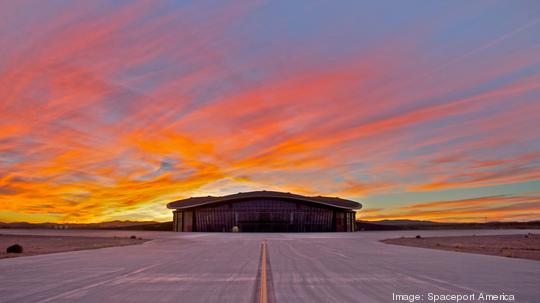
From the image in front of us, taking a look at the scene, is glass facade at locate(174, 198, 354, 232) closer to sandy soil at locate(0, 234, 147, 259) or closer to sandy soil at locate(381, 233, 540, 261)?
sandy soil at locate(0, 234, 147, 259)

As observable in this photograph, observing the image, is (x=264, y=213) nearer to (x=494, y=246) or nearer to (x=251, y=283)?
(x=494, y=246)

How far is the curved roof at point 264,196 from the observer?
122812 millimetres

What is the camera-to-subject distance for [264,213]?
124 metres

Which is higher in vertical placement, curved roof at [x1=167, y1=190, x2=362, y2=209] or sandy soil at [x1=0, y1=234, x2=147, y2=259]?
curved roof at [x1=167, y1=190, x2=362, y2=209]

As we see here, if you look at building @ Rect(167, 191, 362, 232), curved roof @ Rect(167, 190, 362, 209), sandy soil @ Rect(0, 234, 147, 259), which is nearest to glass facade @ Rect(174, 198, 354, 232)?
building @ Rect(167, 191, 362, 232)

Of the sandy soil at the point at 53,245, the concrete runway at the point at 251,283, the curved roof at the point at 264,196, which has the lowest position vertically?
the sandy soil at the point at 53,245

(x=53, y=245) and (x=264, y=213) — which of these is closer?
(x=53, y=245)

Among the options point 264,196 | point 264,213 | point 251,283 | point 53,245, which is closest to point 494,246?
point 251,283

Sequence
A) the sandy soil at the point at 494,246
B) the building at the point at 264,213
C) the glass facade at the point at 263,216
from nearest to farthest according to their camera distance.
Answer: the sandy soil at the point at 494,246
the building at the point at 264,213
the glass facade at the point at 263,216

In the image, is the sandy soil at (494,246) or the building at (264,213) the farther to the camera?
the building at (264,213)

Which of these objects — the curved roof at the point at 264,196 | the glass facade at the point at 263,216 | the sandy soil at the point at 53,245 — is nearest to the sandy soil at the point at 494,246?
the sandy soil at the point at 53,245

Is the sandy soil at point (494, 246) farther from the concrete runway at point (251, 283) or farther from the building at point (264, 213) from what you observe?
the building at point (264, 213)

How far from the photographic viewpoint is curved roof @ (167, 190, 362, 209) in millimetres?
122812

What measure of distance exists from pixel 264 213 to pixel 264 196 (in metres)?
4.49
